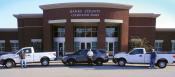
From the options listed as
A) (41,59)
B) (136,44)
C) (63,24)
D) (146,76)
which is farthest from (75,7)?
(146,76)

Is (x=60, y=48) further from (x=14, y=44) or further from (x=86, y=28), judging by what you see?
(x=14, y=44)

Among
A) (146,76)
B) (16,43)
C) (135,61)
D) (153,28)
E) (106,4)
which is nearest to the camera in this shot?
(146,76)

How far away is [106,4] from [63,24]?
6.36 m

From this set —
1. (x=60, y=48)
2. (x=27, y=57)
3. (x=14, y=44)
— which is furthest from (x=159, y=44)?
(x=27, y=57)

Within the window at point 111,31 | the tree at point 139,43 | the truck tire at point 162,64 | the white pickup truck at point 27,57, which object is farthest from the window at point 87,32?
the truck tire at point 162,64

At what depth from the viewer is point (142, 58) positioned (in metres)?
28.6

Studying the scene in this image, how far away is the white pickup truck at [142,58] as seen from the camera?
28.0 metres

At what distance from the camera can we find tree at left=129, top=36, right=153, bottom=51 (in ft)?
142

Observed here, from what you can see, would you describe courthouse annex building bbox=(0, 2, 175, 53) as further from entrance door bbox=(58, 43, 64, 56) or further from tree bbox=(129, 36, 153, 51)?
tree bbox=(129, 36, 153, 51)

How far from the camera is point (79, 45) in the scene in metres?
43.3

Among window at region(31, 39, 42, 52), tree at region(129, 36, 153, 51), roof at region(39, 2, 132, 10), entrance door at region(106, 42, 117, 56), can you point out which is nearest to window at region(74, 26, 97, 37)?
entrance door at region(106, 42, 117, 56)

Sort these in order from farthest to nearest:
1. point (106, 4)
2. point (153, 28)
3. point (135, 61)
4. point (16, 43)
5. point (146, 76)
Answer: point (16, 43) < point (153, 28) < point (106, 4) < point (135, 61) < point (146, 76)

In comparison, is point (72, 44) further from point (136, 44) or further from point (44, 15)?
point (136, 44)

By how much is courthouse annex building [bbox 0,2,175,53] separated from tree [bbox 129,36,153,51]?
0.75 m
